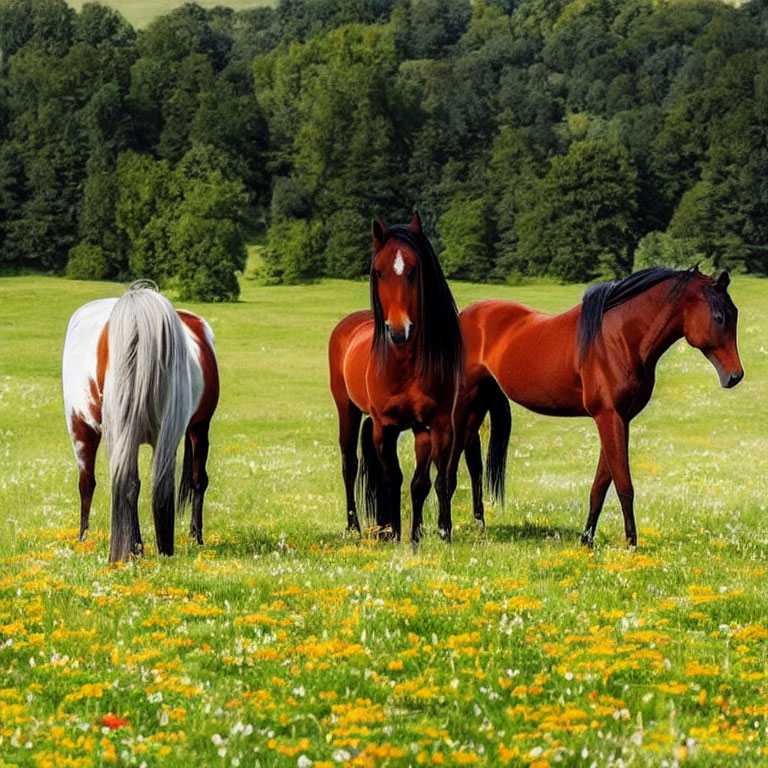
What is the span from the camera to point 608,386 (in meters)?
13.1

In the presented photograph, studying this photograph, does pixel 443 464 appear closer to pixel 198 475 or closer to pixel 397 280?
pixel 397 280

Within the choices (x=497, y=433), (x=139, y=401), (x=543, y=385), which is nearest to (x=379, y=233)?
(x=139, y=401)

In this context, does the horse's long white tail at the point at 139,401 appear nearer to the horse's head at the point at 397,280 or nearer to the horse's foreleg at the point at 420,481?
the horse's head at the point at 397,280

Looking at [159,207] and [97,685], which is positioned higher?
[159,207]

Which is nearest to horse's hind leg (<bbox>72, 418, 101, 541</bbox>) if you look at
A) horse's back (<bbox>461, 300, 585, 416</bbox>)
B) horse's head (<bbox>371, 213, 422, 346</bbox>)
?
horse's head (<bbox>371, 213, 422, 346</bbox>)

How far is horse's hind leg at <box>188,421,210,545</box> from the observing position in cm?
1417

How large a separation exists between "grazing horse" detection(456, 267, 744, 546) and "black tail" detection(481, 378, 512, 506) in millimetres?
1143

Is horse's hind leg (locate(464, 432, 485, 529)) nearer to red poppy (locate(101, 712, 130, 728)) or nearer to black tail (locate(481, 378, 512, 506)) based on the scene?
black tail (locate(481, 378, 512, 506))

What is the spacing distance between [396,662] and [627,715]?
1776mm

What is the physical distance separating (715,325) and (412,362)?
3.44 m

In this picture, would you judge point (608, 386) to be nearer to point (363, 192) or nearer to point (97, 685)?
point (97, 685)

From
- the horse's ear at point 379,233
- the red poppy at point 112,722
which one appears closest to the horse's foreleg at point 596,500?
the horse's ear at point 379,233

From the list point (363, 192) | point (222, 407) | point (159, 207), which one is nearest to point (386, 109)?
point (363, 192)

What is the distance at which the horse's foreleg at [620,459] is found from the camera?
1290 cm
